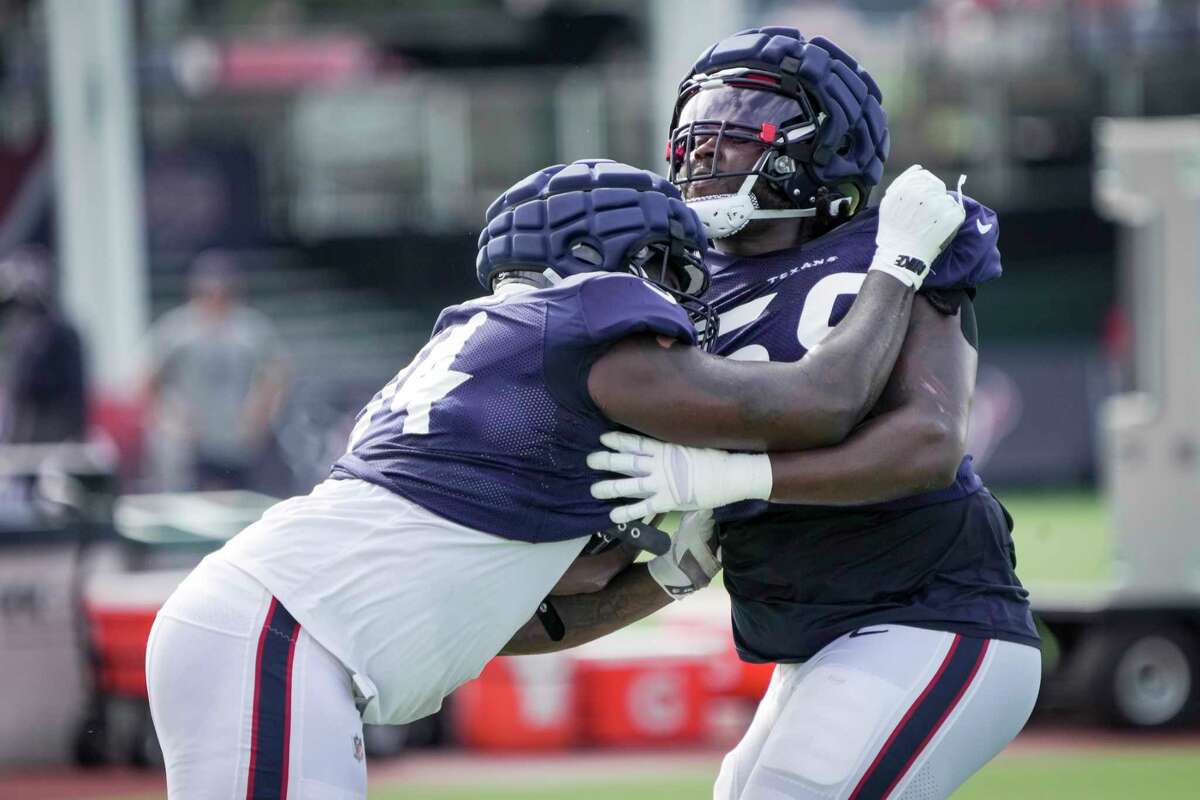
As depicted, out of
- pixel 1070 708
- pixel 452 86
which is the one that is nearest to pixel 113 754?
pixel 1070 708

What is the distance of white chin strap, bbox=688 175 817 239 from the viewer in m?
3.32

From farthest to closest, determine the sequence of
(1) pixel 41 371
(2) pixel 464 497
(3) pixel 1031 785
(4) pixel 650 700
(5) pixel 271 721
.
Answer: (1) pixel 41 371 < (4) pixel 650 700 < (3) pixel 1031 785 < (2) pixel 464 497 < (5) pixel 271 721

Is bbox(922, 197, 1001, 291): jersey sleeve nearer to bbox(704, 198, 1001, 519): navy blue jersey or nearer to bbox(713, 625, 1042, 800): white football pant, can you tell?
bbox(704, 198, 1001, 519): navy blue jersey

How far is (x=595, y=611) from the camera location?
354 centimetres

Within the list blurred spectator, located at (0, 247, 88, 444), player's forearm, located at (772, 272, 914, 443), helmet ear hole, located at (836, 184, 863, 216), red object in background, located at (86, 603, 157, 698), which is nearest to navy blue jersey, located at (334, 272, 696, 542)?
player's forearm, located at (772, 272, 914, 443)

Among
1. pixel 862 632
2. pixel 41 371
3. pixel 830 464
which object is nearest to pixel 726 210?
pixel 830 464

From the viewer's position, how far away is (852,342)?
3.05 metres

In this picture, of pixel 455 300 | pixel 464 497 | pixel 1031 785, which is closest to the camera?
pixel 464 497

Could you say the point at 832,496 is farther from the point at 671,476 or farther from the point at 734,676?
the point at 734,676

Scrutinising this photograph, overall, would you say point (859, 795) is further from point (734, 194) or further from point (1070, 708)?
point (1070, 708)

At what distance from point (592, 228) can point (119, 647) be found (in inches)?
189

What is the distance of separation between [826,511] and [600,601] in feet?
1.63

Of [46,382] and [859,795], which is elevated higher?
[859,795]

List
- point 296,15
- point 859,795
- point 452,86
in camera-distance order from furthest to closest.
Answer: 1. point 296,15
2. point 452,86
3. point 859,795
